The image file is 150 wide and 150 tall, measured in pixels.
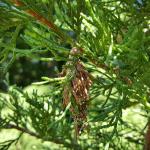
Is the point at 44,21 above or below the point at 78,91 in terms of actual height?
above

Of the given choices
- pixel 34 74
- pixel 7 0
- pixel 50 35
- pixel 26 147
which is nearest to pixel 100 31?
pixel 50 35

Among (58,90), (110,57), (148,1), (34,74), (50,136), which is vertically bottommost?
(34,74)

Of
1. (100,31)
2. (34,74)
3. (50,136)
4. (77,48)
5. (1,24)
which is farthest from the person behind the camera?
(34,74)

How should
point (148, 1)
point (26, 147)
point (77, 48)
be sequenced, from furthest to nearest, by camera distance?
point (26, 147) < point (148, 1) < point (77, 48)

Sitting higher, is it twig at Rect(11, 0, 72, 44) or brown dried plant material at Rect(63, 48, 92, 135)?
twig at Rect(11, 0, 72, 44)

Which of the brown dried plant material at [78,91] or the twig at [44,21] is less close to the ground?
the twig at [44,21]

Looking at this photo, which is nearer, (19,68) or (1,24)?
(1,24)

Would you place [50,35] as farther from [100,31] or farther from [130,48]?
[130,48]

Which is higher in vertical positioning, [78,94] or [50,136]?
[78,94]
